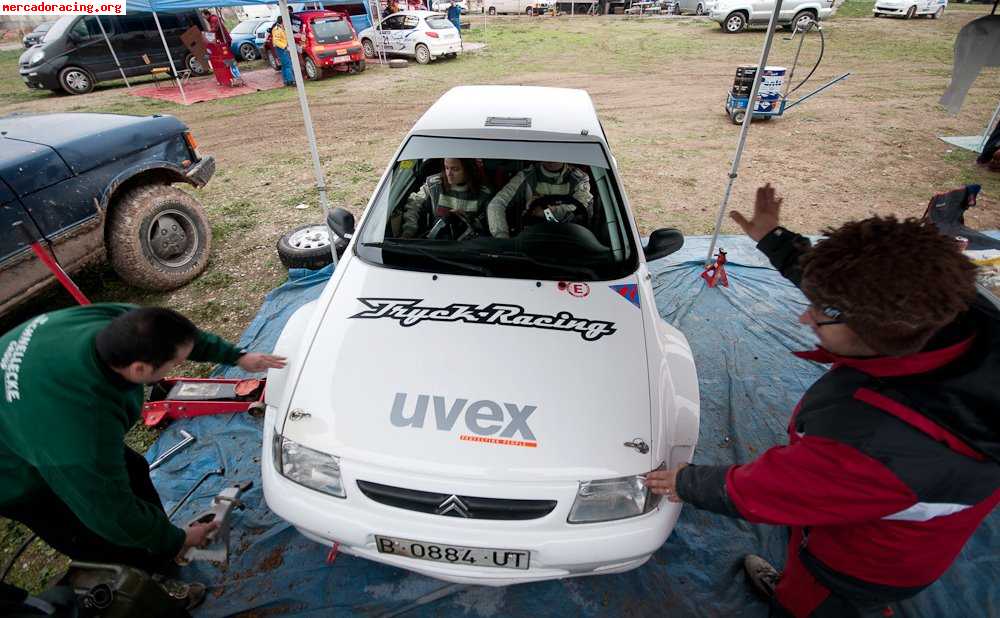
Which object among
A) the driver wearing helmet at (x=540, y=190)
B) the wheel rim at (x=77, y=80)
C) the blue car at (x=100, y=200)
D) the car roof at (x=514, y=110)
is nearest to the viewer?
the car roof at (x=514, y=110)

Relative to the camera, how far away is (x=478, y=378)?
6.30 feet

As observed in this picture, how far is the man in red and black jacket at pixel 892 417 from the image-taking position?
1096 millimetres

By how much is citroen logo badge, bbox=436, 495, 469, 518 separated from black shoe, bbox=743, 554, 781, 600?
1.50 meters

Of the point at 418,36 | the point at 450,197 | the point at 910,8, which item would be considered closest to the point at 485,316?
the point at 450,197

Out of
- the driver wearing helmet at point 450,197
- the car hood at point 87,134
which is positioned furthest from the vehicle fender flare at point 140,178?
the driver wearing helmet at point 450,197

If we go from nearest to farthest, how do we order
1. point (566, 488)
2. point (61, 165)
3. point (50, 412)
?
point (50, 412)
point (566, 488)
point (61, 165)

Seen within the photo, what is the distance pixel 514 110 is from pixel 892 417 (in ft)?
8.26

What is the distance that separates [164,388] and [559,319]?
8.93ft

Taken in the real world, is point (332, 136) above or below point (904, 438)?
below

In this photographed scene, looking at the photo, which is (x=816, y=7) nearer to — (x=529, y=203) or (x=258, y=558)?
(x=529, y=203)

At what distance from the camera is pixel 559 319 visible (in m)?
2.18

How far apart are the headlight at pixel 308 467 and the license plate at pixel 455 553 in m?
0.26

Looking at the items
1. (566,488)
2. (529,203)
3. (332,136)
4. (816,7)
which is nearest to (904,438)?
(566,488)

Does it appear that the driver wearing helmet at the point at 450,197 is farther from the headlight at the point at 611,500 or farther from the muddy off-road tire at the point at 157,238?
the muddy off-road tire at the point at 157,238
